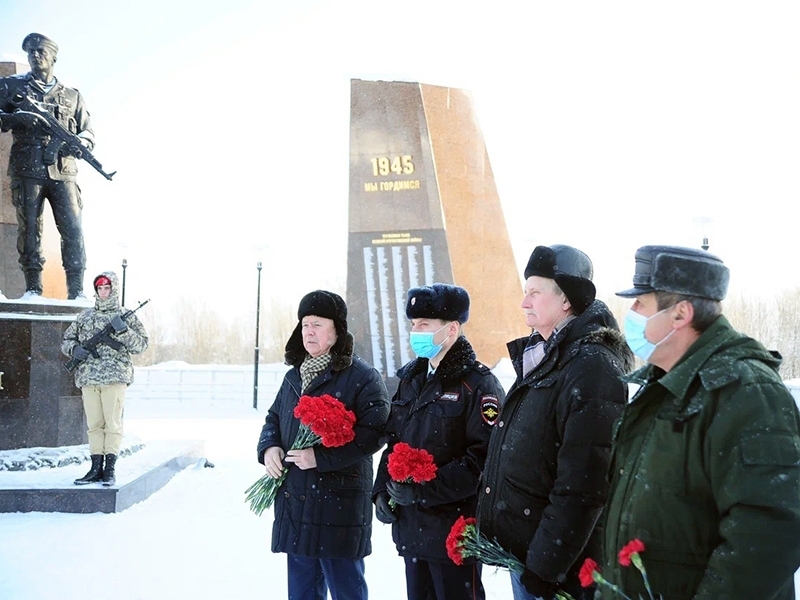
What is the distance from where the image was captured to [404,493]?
283cm

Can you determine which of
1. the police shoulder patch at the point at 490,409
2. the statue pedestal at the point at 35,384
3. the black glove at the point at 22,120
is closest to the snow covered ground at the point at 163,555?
the statue pedestal at the point at 35,384

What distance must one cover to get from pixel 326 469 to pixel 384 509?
0.36 meters

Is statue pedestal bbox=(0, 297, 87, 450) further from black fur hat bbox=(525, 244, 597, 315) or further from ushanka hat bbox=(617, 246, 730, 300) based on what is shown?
ushanka hat bbox=(617, 246, 730, 300)

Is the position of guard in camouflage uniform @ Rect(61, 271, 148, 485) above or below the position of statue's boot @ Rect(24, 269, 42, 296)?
below

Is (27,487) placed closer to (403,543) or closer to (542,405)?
(403,543)

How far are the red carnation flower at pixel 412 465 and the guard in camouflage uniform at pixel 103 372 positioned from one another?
3.85m

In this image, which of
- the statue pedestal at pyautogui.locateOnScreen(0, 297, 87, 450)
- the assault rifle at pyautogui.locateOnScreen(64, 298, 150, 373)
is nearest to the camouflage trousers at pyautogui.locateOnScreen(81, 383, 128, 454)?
the assault rifle at pyautogui.locateOnScreen(64, 298, 150, 373)

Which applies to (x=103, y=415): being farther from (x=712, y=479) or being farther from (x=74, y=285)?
(x=712, y=479)

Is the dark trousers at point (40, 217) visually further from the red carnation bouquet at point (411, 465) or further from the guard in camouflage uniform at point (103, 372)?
the red carnation bouquet at point (411, 465)

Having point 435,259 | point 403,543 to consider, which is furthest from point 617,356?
point 435,259

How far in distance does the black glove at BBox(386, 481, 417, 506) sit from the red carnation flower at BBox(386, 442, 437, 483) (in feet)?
0.15

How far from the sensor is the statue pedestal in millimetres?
6484

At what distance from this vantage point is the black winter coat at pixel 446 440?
278cm

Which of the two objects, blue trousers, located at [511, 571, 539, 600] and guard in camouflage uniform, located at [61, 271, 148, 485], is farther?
guard in camouflage uniform, located at [61, 271, 148, 485]
